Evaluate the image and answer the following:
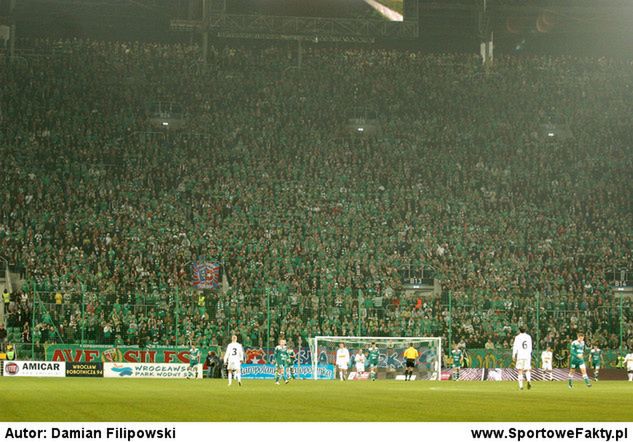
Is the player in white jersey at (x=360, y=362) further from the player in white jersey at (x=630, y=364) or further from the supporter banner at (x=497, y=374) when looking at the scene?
the player in white jersey at (x=630, y=364)

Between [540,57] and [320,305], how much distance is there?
121 ft

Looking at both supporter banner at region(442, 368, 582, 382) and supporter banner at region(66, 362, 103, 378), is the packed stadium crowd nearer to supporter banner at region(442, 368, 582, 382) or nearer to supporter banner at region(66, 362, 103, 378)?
supporter banner at region(66, 362, 103, 378)

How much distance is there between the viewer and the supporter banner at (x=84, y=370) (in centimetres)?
4931

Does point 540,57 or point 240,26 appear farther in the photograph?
point 540,57

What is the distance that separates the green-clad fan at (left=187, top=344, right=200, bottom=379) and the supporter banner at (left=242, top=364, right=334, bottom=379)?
273cm

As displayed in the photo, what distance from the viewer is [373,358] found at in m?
52.3

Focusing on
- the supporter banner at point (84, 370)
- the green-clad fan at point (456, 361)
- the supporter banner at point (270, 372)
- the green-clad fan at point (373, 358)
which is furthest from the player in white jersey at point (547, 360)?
the supporter banner at point (84, 370)

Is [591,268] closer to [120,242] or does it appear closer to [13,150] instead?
[120,242]

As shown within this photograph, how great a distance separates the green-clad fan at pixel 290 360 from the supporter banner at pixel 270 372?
0.73m

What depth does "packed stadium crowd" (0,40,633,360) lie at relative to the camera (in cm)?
5441

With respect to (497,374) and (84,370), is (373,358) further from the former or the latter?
(84,370)

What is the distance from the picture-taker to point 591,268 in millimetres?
64688
